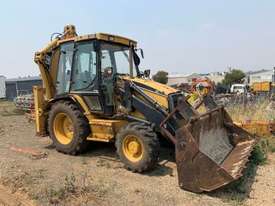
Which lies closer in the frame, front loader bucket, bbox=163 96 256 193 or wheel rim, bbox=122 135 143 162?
front loader bucket, bbox=163 96 256 193

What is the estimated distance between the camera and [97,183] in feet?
19.9

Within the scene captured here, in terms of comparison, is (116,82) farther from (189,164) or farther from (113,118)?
(189,164)

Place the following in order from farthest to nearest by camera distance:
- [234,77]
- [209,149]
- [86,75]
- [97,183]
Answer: [234,77] < [86,75] < [209,149] < [97,183]

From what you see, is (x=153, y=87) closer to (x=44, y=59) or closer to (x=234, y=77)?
(x=44, y=59)

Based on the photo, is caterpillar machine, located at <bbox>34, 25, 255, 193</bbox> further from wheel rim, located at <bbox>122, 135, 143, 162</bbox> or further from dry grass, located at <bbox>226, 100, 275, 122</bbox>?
dry grass, located at <bbox>226, 100, 275, 122</bbox>

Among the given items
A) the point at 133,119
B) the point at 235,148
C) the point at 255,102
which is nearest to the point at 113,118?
the point at 133,119

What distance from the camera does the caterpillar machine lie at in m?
5.79

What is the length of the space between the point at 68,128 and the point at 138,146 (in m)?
2.39

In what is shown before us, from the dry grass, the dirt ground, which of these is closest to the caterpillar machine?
the dirt ground

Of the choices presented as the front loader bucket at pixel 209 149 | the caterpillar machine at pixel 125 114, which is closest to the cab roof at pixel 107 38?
the caterpillar machine at pixel 125 114

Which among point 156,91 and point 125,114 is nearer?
point 156,91

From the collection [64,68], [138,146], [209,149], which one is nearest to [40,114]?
[64,68]

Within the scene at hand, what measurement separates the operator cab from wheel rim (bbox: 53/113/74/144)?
1.77 ft

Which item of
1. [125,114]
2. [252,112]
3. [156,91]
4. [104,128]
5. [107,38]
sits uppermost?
[107,38]
